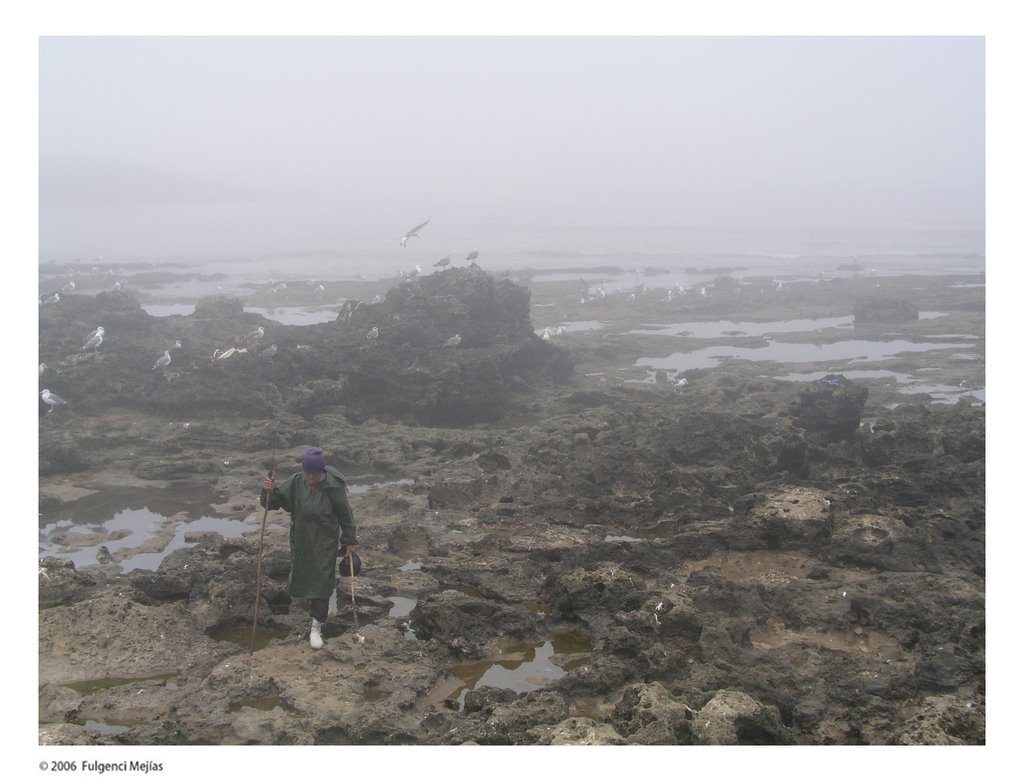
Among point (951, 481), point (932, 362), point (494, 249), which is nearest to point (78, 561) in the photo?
point (951, 481)

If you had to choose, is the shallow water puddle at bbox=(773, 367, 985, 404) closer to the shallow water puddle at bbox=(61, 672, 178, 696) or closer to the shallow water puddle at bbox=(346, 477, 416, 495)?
the shallow water puddle at bbox=(346, 477, 416, 495)

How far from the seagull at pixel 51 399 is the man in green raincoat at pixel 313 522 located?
838cm

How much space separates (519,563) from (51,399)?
8.67 m

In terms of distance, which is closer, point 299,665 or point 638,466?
point 299,665

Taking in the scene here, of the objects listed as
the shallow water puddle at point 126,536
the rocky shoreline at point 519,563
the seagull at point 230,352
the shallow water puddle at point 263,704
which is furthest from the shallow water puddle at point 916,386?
the shallow water puddle at point 263,704

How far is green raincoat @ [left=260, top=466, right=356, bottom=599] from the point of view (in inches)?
235

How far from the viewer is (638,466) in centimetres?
988

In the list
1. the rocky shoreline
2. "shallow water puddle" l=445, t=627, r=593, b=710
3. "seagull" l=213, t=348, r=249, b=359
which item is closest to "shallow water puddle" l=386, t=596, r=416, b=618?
the rocky shoreline

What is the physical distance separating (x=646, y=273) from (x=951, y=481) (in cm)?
3842

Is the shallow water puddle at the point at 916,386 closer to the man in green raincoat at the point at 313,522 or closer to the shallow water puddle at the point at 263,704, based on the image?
the man in green raincoat at the point at 313,522

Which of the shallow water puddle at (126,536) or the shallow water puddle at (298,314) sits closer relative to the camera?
the shallow water puddle at (126,536)

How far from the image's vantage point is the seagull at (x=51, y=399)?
12.7 meters

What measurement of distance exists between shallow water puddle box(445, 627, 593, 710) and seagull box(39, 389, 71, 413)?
9.45 metres

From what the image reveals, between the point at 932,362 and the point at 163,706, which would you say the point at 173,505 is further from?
the point at 932,362
